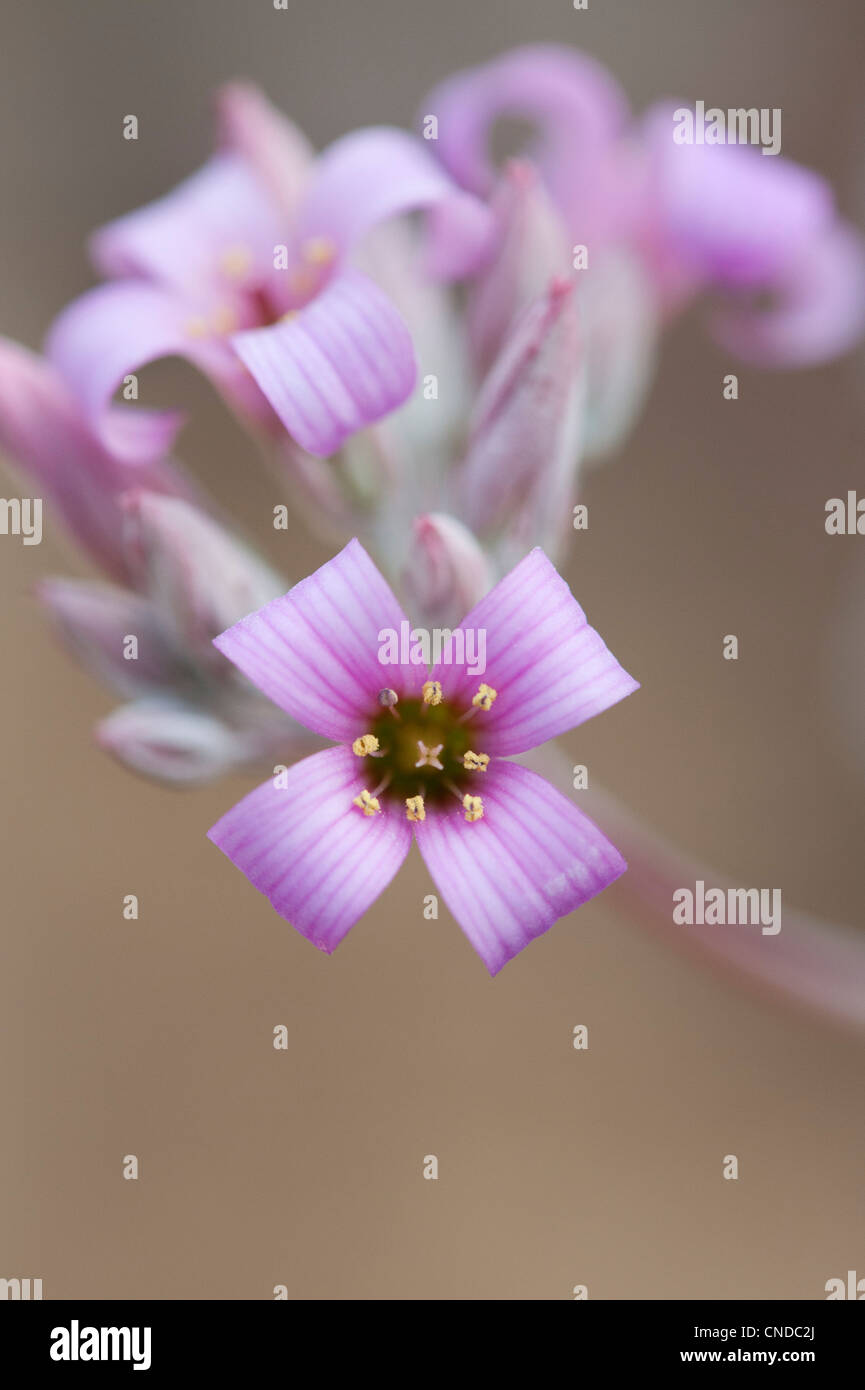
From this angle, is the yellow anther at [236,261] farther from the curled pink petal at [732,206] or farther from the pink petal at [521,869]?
the pink petal at [521,869]

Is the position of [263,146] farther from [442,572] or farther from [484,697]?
[484,697]

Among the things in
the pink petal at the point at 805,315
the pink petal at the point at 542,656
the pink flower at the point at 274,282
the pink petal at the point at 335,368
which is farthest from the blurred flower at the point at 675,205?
the pink petal at the point at 542,656

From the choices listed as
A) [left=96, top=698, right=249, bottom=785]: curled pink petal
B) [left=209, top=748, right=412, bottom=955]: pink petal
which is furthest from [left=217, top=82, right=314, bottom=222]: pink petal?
[left=209, top=748, right=412, bottom=955]: pink petal

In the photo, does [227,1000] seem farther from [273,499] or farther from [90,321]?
[90,321]

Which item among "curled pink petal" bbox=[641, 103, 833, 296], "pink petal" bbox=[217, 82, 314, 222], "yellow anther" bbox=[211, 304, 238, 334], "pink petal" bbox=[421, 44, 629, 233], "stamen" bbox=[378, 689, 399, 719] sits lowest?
"stamen" bbox=[378, 689, 399, 719]

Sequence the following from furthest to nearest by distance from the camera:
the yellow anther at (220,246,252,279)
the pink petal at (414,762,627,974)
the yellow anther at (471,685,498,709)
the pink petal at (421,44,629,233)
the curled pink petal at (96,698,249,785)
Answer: the pink petal at (421,44,629,233) < the yellow anther at (220,246,252,279) < the curled pink petal at (96,698,249,785) < the yellow anther at (471,685,498,709) < the pink petal at (414,762,627,974)

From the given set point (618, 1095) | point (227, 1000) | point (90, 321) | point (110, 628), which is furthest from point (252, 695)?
point (618, 1095)

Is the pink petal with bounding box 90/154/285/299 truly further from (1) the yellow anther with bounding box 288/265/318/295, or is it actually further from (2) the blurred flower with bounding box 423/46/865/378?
(2) the blurred flower with bounding box 423/46/865/378
